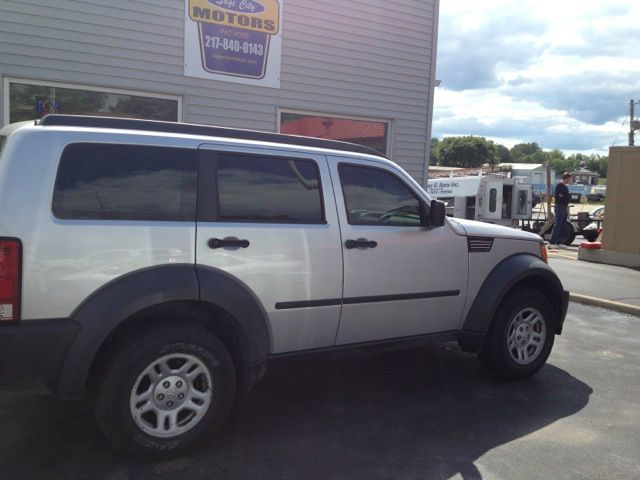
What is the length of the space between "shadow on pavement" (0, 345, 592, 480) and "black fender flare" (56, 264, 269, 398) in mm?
385

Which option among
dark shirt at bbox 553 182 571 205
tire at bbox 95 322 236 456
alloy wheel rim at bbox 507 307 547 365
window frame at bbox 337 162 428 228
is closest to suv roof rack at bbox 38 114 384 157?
window frame at bbox 337 162 428 228

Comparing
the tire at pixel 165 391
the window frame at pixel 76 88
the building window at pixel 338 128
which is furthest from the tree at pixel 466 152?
the tire at pixel 165 391

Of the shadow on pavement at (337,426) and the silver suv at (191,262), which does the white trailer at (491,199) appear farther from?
the silver suv at (191,262)

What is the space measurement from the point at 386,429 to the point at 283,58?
6.25 metres

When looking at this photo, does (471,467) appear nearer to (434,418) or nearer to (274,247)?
(434,418)

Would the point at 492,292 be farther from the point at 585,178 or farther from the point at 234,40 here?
the point at 585,178

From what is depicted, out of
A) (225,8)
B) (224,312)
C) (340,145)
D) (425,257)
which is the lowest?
(224,312)

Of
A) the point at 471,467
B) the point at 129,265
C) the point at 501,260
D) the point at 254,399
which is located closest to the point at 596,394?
the point at 501,260

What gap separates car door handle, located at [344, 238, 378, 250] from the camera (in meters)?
3.72

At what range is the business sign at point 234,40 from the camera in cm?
764

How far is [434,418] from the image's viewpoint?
12.7 feet

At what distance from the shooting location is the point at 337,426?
12.1 ft

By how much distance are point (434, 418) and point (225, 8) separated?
6330 mm

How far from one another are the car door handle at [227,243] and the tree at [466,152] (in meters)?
109
